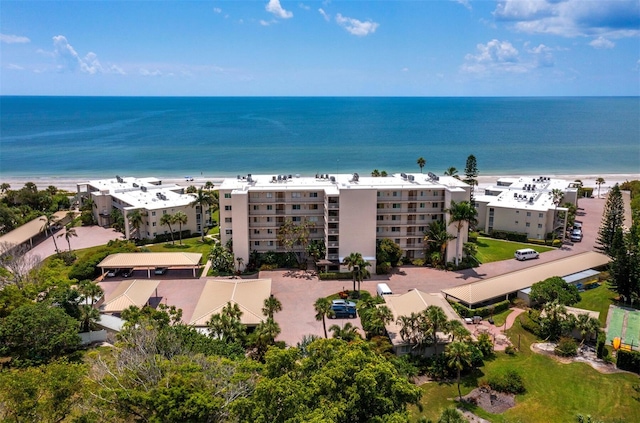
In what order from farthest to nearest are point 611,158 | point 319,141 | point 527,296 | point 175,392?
point 319,141 < point 611,158 < point 527,296 < point 175,392

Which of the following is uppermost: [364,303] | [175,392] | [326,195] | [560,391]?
[326,195]

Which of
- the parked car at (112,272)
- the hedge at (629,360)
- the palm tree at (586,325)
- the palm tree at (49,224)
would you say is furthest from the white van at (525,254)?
the palm tree at (49,224)

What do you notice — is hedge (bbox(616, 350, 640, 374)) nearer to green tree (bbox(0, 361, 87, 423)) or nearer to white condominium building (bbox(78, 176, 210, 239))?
green tree (bbox(0, 361, 87, 423))

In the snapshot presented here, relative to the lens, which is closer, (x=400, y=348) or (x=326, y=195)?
(x=400, y=348)

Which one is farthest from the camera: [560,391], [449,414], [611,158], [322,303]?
[611,158]

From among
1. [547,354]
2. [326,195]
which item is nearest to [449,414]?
[547,354]

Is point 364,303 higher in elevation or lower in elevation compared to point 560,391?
higher

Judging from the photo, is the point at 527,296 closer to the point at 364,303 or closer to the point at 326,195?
the point at 364,303
